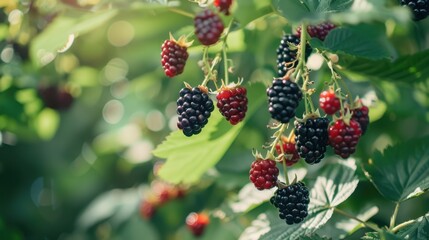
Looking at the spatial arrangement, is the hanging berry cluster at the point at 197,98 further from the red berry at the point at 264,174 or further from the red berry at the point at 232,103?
the red berry at the point at 264,174

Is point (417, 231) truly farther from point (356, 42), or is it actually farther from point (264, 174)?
point (356, 42)

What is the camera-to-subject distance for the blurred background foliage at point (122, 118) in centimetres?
247

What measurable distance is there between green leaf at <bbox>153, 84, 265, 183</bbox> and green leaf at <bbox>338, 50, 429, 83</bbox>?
0.33 m

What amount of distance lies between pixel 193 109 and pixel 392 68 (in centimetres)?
87

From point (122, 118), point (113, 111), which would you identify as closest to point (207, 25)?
point (122, 118)

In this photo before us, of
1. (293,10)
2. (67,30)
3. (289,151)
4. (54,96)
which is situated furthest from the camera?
(54,96)

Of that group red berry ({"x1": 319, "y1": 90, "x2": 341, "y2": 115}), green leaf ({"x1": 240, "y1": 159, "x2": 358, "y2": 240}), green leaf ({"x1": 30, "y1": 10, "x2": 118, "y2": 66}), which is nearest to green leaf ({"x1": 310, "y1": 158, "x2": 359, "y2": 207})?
green leaf ({"x1": 240, "y1": 159, "x2": 358, "y2": 240})

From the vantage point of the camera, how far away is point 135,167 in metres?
3.81

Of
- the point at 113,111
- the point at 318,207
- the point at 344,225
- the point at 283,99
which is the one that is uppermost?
the point at 283,99

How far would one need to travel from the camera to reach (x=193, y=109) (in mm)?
1871

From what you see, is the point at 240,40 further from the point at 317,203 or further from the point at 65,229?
the point at 65,229

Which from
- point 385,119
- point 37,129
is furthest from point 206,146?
point 37,129

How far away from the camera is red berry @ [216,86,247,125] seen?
75.0 inches

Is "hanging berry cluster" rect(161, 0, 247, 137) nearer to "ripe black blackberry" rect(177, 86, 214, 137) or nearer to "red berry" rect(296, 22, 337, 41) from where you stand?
"ripe black blackberry" rect(177, 86, 214, 137)
